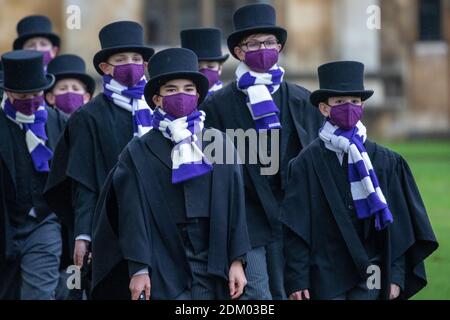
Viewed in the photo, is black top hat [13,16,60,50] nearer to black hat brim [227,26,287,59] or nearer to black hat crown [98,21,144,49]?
black hat crown [98,21,144,49]

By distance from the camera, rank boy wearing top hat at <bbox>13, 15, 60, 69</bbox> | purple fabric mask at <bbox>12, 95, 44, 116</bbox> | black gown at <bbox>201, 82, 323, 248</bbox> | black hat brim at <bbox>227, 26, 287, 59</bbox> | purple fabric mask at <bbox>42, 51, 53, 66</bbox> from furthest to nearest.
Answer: boy wearing top hat at <bbox>13, 15, 60, 69</bbox>
purple fabric mask at <bbox>42, 51, 53, 66</bbox>
purple fabric mask at <bbox>12, 95, 44, 116</bbox>
black hat brim at <bbox>227, 26, 287, 59</bbox>
black gown at <bbox>201, 82, 323, 248</bbox>

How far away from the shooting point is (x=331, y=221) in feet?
33.9

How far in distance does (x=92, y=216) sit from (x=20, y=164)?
1526 mm

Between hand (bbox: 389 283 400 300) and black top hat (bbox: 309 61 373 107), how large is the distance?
1274 millimetres

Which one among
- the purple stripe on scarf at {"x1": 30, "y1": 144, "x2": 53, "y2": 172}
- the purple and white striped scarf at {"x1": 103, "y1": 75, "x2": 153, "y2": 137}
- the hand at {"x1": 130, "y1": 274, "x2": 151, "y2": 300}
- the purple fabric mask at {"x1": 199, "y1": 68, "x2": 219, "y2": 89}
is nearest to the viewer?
the hand at {"x1": 130, "y1": 274, "x2": 151, "y2": 300}

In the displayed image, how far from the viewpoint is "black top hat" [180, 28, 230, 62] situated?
540 inches

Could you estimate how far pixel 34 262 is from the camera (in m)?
12.3

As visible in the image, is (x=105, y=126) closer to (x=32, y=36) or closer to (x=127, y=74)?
(x=127, y=74)

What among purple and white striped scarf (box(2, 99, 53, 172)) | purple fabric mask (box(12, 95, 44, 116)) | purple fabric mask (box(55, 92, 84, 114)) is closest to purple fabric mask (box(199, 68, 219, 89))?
purple fabric mask (box(55, 92, 84, 114))

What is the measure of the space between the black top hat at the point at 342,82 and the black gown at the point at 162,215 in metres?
0.97

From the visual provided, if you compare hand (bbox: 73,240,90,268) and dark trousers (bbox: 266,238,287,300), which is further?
dark trousers (bbox: 266,238,287,300)

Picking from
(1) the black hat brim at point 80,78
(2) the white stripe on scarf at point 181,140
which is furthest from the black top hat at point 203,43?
(2) the white stripe on scarf at point 181,140

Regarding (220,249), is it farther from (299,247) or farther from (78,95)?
(78,95)

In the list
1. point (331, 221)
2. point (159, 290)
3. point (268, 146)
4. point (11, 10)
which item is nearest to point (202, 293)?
point (159, 290)
